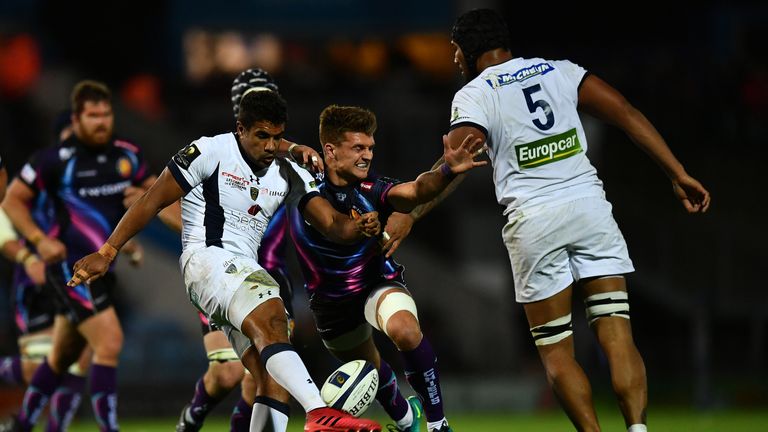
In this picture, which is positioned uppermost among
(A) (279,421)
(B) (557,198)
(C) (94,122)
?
(C) (94,122)

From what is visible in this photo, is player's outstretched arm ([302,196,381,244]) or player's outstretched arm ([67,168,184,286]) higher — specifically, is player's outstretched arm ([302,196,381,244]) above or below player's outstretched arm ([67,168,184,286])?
below

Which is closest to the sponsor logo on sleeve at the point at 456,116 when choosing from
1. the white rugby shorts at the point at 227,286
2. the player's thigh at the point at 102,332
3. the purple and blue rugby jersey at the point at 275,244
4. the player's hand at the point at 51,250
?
the white rugby shorts at the point at 227,286

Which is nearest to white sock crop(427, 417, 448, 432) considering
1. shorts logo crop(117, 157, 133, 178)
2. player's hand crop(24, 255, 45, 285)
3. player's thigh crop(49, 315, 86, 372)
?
player's thigh crop(49, 315, 86, 372)

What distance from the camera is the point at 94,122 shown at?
8625 mm

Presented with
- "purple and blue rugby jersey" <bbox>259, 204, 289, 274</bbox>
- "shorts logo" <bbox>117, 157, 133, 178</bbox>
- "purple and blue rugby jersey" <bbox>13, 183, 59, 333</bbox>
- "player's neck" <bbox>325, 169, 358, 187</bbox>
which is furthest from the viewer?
"purple and blue rugby jersey" <bbox>13, 183, 59, 333</bbox>

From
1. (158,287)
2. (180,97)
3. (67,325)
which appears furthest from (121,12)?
(67,325)

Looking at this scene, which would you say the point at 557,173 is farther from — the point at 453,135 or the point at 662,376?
the point at 662,376

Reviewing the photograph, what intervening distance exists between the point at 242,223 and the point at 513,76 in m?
1.75

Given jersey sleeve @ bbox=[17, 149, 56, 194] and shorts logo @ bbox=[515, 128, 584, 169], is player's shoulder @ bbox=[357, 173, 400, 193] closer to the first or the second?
shorts logo @ bbox=[515, 128, 584, 169]

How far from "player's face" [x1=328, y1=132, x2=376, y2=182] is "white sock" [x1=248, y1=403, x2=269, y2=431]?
4.81 ft

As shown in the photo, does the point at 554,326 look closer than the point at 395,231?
Yes

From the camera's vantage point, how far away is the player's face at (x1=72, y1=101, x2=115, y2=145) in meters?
8.62

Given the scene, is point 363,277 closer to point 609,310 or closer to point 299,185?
point 299,185

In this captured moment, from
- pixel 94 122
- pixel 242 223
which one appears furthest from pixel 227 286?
pixel 94 122
